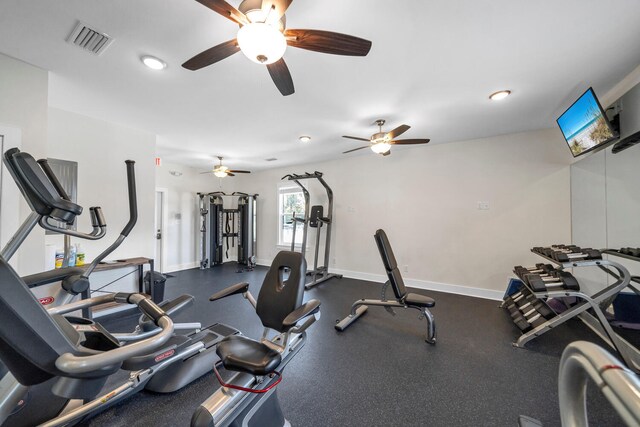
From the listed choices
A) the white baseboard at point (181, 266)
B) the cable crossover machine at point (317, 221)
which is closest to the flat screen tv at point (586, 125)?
the cable crossover machine at point (317, 221)

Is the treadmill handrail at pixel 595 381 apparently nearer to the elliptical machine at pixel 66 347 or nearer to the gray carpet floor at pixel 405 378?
the elliptical machine at pixel 66 347

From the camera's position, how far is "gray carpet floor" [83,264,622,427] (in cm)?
158

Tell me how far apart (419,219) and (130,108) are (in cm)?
468

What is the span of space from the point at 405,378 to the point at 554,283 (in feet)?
5.91

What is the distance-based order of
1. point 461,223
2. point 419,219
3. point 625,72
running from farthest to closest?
point 419,219 < point 461,223 < point 625,72

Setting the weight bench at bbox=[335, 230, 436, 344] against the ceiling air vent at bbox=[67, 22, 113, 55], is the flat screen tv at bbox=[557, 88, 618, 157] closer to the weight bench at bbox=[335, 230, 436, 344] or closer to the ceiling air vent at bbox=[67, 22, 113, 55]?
the weight bench at bbox=[335, 230, 436, 344]

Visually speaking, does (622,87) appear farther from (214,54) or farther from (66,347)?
(66,347)

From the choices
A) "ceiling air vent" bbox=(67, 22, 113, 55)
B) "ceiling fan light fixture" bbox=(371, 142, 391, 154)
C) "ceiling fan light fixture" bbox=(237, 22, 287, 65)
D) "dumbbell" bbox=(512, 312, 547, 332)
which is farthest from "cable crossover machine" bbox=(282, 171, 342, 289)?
"ceiling fan light fixture" bbox=(237, 22, 287, 65)

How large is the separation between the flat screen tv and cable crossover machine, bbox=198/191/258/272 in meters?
5.96

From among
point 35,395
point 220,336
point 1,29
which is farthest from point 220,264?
→ point 1,29

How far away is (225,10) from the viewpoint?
1241 millimetres

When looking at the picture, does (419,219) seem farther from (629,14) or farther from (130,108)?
(130,108)

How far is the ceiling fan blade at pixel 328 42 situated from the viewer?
1.36m

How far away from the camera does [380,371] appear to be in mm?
2031
